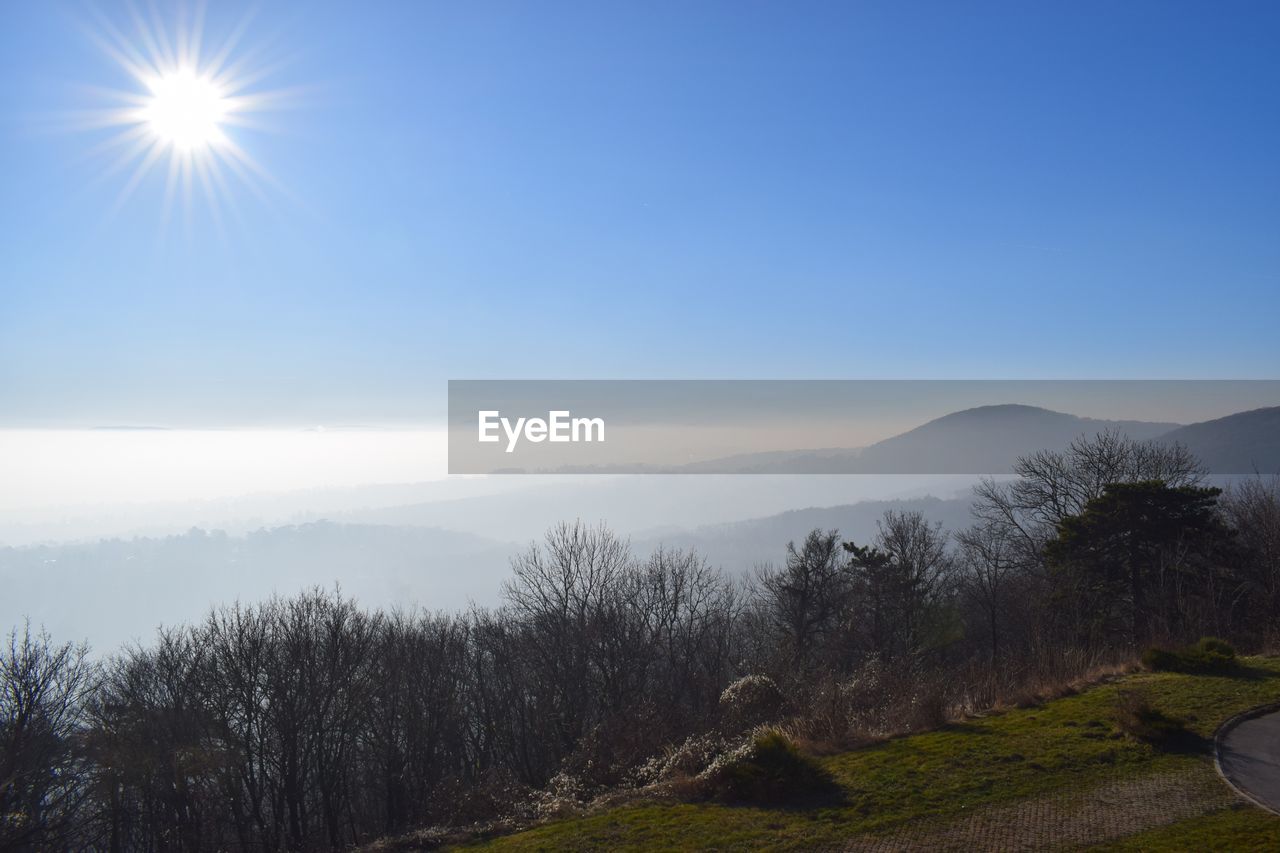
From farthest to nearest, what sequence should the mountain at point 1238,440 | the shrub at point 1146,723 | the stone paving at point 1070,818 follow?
the mountain at point 1238,440 < the shrub at point 1146,723 < the stone paving at point 1070,818

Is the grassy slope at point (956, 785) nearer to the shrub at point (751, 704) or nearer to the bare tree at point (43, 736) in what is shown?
the shrub at point (751, 704)

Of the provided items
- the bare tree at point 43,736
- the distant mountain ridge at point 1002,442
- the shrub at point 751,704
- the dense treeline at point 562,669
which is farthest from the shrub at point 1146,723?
the distant mountain ridge at point 1002,442

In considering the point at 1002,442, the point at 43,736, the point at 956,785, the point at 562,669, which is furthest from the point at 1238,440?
the point at 43,736

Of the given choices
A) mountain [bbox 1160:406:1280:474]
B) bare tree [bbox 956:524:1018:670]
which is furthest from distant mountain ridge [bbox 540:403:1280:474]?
bare tree [bbox 956:524:1018:670]

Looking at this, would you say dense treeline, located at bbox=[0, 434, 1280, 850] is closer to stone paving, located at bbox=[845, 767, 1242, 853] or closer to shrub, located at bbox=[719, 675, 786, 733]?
shrub, located at bbox=[719, 675, 786, 733]

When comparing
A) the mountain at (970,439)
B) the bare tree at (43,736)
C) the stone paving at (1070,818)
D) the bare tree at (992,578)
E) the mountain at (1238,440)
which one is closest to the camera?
the stone paving at (1070,818)

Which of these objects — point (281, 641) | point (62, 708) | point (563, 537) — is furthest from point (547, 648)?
point (62, 708)
